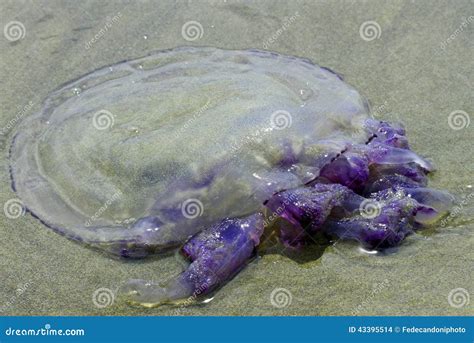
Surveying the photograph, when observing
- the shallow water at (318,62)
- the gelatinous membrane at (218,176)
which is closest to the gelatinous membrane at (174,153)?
the gelatinous membrane at (218,176)

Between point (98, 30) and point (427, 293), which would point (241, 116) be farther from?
point (98, 30)

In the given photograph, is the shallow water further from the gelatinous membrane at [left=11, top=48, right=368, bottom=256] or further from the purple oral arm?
the gelatinous membrane at [left=11, top=48, right=368, bottom=256]

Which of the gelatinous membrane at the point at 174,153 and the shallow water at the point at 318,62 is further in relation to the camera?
the gelatinous membrane at the point at 174,153

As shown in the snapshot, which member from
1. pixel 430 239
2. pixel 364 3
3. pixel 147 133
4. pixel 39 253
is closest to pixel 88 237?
pixel 39 253

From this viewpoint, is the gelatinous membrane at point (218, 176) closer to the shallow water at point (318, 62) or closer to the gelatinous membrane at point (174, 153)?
the gelatinous membrane at point (174, 153)

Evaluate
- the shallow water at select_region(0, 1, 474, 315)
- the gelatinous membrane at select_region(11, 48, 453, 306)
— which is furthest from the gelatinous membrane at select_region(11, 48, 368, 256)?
the shallow water at select_region(0, 1, 474, 315)

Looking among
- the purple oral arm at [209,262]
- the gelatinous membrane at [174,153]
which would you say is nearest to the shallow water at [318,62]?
the purple oral arm at [209,262]

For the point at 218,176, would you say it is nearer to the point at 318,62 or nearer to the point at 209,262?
the point at 209,262
